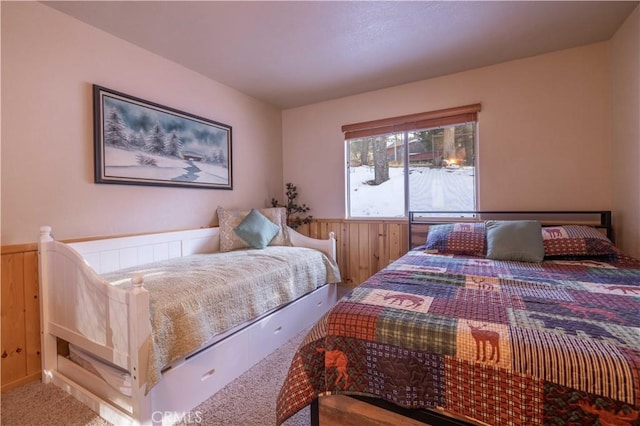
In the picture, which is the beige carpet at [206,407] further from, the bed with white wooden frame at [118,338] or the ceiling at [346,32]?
the ceiling at [346,32]

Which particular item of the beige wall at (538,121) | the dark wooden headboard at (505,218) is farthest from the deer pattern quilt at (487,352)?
the beige wall at (538,121)

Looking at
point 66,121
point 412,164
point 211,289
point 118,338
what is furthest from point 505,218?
point 66,121

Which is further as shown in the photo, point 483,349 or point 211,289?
point 211,289

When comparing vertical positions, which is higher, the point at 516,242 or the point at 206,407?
the point at 516,242

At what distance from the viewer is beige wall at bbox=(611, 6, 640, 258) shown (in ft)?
6.26

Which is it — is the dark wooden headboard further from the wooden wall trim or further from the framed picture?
the wooden wall trim

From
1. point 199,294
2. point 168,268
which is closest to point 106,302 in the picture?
point 199,294

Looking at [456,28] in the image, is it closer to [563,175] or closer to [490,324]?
[563,175]

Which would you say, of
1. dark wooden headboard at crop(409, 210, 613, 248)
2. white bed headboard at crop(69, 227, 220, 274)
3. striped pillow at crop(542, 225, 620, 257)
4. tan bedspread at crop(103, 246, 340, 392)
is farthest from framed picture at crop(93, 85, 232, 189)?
striped pillow at crop(542, 225, 620, 257)

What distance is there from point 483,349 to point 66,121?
2618 millimetres

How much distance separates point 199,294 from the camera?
61.6 inches

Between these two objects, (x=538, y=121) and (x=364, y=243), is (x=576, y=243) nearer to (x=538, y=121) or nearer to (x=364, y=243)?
(x=538, y=121)

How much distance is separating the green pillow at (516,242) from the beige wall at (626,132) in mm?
608

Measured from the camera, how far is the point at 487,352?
0.85 m
